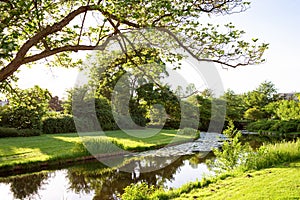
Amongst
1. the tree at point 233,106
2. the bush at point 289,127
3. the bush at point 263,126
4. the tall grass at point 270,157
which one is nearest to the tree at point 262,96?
the tree at point 233,106

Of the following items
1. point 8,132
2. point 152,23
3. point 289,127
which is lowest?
point 289,127

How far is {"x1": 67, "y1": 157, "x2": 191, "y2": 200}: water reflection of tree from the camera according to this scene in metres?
8.44

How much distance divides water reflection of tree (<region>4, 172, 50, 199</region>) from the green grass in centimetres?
447

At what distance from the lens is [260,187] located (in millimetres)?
5148

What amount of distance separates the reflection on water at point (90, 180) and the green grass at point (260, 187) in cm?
280

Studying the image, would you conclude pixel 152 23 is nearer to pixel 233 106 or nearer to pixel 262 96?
pixel 233 106

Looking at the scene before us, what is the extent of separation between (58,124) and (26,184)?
44.3 feet

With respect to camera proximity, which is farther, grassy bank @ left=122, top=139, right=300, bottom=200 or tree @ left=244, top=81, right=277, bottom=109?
tree @ left=244, top=81, right=277, bottom=109

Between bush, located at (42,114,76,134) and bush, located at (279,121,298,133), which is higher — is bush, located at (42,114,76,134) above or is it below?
above

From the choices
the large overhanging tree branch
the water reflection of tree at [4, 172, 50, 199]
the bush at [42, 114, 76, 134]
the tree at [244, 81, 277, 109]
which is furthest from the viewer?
the tree at [244, 81, 277, 109]

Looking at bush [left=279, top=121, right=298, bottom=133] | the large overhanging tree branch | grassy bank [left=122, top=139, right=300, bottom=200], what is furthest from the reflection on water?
bush [left=279, top=121, right=298, bottom=133]

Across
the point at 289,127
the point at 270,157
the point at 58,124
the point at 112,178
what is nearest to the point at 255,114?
the point at 289,127

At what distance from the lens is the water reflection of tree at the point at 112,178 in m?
8.44

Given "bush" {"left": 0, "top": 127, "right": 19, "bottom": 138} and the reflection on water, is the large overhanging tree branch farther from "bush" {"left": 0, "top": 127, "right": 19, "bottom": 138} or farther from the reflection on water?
"bush" {"left": 0, "top": 127, "right": 19, "bottom": 138}
